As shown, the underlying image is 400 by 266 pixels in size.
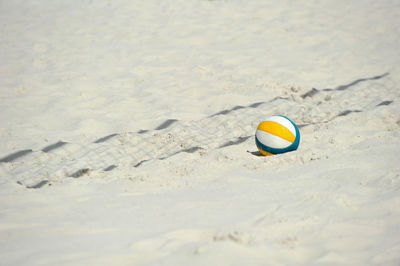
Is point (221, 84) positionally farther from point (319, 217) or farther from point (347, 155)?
point (319, 217)

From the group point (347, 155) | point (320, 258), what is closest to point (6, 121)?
point (347, 155)

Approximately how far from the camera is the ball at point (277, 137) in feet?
13.2

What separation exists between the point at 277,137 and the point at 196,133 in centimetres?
103

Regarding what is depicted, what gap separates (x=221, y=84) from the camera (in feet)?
19.8

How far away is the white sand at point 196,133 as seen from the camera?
2.43 meters

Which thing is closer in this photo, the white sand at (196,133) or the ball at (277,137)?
the white sand at (196,133)

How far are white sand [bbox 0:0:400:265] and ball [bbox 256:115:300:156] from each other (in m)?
0.14

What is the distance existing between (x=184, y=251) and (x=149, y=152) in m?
2.21

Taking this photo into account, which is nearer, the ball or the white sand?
the white sand

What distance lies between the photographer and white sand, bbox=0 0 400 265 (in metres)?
2.43

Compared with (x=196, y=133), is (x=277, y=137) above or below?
above

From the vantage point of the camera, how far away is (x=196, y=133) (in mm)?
4695

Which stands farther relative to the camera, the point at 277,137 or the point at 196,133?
the point at 196,133

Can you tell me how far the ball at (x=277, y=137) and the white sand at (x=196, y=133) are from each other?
14 cm
